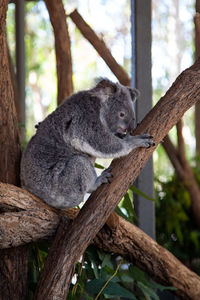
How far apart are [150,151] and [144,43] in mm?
1216

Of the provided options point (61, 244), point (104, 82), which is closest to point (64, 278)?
point (61, 244)

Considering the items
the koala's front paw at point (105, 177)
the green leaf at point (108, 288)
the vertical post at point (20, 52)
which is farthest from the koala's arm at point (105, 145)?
the vertical post at point (20, 52)

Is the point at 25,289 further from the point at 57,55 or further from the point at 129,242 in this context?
the point at 57,55

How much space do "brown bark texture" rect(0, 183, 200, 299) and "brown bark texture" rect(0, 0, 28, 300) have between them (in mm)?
205

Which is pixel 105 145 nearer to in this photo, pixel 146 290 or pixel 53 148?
pixel 53 148

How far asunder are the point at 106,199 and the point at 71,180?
28 centimetres

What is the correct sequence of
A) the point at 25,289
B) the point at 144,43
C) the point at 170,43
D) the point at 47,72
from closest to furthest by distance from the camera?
the point at 25,289
the point at 144,43
the point at 170,43
the point at 47,72

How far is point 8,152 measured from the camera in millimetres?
2104

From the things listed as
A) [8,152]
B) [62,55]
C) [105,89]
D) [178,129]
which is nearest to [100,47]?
[62,55]

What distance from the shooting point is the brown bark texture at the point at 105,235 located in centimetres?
178

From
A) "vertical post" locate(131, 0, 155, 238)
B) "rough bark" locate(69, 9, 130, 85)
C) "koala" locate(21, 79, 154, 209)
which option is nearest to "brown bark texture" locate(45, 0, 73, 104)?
"rough bark" locate(69, 9, 130, 85)

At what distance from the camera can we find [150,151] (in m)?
1.85

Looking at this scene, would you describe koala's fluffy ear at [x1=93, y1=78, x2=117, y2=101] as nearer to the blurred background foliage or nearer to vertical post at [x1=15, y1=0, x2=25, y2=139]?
the blurred background foliage

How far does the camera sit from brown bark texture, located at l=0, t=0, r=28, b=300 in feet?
6.50
